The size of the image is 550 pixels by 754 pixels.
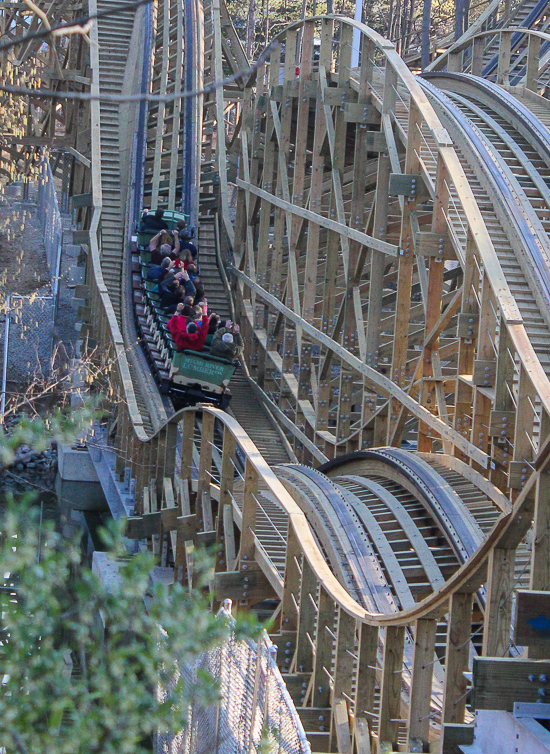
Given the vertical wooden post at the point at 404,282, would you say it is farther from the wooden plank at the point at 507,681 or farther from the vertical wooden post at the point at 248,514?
the wooden plank at the point at 507,681

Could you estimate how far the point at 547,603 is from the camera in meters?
3.64

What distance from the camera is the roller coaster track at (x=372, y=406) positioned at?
17.3 ft

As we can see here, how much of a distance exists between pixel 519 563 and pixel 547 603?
332cm

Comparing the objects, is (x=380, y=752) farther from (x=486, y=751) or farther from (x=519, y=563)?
(x=519, y=563)

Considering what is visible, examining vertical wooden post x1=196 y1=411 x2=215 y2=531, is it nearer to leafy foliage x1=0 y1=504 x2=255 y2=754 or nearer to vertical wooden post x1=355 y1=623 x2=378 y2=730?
vertical wooden post x1=355 y1=623 x2=378 y2=730

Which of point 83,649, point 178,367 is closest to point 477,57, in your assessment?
point 178,367

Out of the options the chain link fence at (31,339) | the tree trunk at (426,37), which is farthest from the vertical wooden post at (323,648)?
the tree trunk at (426,37)

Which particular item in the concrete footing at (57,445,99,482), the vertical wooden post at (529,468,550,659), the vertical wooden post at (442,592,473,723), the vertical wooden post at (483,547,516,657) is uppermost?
the vertical wooden post at (529,468,550,659)

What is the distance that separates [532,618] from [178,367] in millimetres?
9310

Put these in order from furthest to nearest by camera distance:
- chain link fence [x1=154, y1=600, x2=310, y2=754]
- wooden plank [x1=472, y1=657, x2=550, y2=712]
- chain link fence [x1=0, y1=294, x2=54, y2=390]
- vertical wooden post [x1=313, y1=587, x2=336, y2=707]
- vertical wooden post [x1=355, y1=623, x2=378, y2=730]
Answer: chain link fence [x1=0, y1=294, x2=54, y2=390] < vertical wooden post [x1=313, y1=587, x2=336, y2=707] < vertical wooden post [x1=355, y1=623, x2=378, y2=730] < wooden plank [x1=472, y1=657, x2=550, y2=712] < chain link fence [x1=154, y1=600, x2=310, y2=754]

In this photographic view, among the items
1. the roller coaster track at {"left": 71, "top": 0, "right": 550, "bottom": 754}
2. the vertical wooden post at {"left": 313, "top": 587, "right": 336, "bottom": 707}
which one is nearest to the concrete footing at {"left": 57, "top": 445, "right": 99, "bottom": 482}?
the roller coaster track at {"left": 71, "top": 0, "right": 550, "bottom": 754}

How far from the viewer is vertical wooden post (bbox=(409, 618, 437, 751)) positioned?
185 inches

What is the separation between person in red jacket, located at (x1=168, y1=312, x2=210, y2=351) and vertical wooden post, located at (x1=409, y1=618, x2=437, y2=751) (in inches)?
327

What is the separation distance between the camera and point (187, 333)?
12789mm
